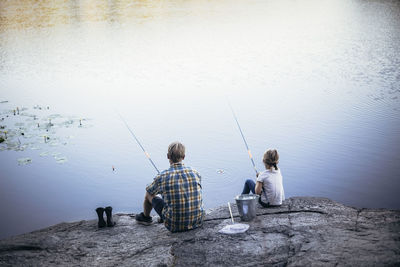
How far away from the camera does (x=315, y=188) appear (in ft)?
18.0

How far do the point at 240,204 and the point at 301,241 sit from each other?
74cm

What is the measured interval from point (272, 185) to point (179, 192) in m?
0.99

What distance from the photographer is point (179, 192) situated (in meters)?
3.77

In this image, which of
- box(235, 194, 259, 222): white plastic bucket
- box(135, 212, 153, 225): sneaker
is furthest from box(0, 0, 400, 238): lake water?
box(235, 194, 259, 222): white plastic bucket

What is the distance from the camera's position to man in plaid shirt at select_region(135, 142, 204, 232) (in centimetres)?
378

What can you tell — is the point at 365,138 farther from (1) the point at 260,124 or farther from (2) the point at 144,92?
(2) the point at 144,92

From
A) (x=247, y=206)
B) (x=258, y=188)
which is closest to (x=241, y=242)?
(x=247, y=206)

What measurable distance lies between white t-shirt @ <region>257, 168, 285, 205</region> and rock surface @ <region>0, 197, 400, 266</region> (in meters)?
0.10

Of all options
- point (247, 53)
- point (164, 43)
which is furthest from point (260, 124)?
point (164, 43)

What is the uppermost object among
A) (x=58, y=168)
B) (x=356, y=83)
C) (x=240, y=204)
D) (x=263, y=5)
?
(x=263, y=5)

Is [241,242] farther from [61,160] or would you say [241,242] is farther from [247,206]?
[61,160]

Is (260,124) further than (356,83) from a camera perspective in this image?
No

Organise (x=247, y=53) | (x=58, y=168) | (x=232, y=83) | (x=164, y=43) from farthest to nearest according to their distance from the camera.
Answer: (x=164, y=43), (x=247, y=53), (x=232, y=83), (x=58, y=168)

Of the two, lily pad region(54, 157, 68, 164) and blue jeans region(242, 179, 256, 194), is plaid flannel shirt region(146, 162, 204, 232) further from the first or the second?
lily pad region(54, 157, 68, 164)
